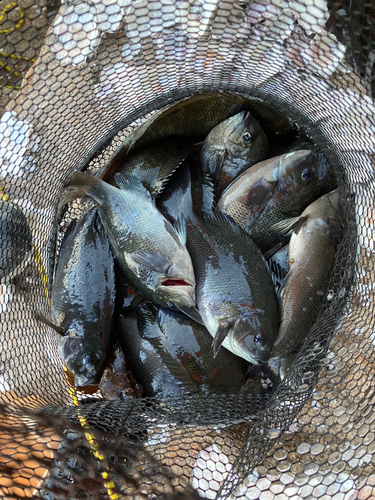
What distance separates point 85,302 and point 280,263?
3.60 ft

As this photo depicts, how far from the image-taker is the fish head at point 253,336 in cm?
179

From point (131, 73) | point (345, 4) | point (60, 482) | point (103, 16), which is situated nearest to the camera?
point (60, 482)

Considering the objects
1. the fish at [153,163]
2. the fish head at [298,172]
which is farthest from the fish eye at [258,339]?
the fish at [153,163]

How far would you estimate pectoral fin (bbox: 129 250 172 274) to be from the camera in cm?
180

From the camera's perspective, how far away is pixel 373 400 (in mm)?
1532

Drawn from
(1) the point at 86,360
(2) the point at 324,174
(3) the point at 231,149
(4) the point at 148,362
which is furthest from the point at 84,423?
(2) the point at 324,174

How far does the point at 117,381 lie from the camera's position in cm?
195

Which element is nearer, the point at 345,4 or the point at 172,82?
the point at 345,4

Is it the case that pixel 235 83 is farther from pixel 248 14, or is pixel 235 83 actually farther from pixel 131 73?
pixel 131 73

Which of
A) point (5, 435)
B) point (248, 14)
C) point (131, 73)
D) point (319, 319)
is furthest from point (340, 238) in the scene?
point (5, 435)

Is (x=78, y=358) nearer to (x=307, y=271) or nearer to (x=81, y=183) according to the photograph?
(x=81, y=183)

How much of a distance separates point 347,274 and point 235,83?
1.24 meters

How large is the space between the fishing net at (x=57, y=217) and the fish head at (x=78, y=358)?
0.52ft

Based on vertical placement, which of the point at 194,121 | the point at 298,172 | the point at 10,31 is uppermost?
the point at 10,31
